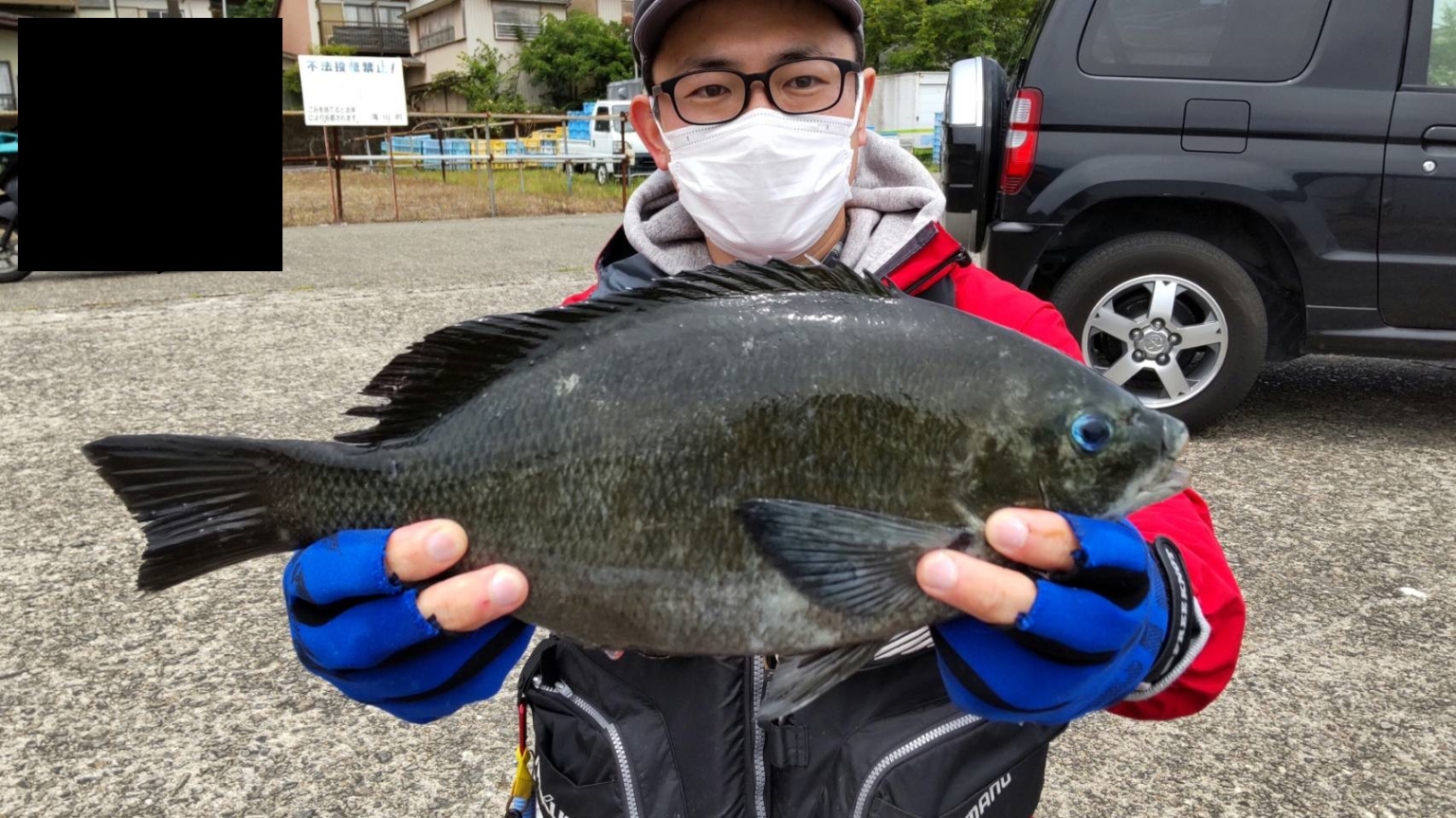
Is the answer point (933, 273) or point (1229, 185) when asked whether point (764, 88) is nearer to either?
point (933, 273)

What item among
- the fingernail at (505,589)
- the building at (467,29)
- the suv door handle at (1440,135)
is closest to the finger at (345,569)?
the fingernail at (505,589)

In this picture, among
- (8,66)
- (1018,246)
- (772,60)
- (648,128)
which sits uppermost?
(8,66)

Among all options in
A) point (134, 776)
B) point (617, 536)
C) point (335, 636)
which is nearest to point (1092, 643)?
point (617, 536)

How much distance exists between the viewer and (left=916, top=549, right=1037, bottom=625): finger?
115cm

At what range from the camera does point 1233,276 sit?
4164 mm

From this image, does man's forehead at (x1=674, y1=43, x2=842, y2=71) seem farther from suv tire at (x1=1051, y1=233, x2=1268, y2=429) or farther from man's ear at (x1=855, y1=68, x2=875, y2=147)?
suv tire at (x1=1051, y1=233, x2=1268, y2=429)

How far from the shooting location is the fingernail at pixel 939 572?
1.15m

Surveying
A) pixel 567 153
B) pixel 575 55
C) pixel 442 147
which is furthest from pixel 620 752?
pixel 575 55

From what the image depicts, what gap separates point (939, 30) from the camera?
38938mm

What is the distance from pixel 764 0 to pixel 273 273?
8.25 metres

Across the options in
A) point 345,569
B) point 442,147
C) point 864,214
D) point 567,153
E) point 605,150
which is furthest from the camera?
point 605,150

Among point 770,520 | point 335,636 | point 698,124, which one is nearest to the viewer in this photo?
point 770,520

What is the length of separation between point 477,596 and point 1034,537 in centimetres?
68

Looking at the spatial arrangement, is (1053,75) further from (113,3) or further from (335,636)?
(113,3)
